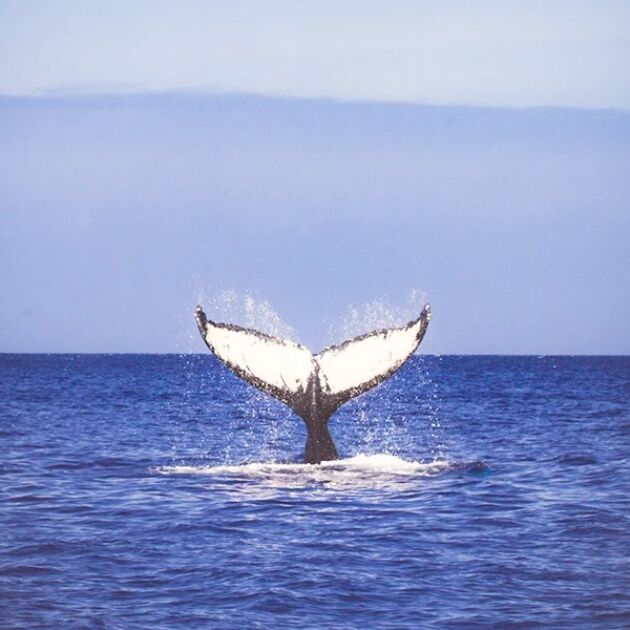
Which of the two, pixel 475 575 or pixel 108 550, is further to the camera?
pixel 108 550

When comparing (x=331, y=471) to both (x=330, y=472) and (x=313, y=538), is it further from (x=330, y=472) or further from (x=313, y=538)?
(x=313, y=538)

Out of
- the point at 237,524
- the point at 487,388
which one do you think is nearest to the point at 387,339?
the point at 237,524

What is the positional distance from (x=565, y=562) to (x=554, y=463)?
22.1 feet

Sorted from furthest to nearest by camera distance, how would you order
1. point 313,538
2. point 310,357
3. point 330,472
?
point 330,472 → point 310,357 → point 313,538

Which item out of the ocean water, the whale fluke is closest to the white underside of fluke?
the whale fluke

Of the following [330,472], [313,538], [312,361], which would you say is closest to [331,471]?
[330,472]

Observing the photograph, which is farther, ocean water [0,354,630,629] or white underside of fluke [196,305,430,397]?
white underside of fluke [196,305,430,397]

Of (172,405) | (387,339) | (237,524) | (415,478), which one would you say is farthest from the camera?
(172,405)

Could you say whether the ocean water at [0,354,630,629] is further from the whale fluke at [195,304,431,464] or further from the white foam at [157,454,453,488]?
the whale fluke at [195,304,431,464]

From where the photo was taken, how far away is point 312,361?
11219 millimetres

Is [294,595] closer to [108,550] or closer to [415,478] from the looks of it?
[108,550]

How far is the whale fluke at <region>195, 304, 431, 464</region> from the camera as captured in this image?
34.6ft

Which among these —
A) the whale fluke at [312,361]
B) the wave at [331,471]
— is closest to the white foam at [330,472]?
the wave at [331,471]

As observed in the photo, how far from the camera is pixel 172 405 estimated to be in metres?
37.9
